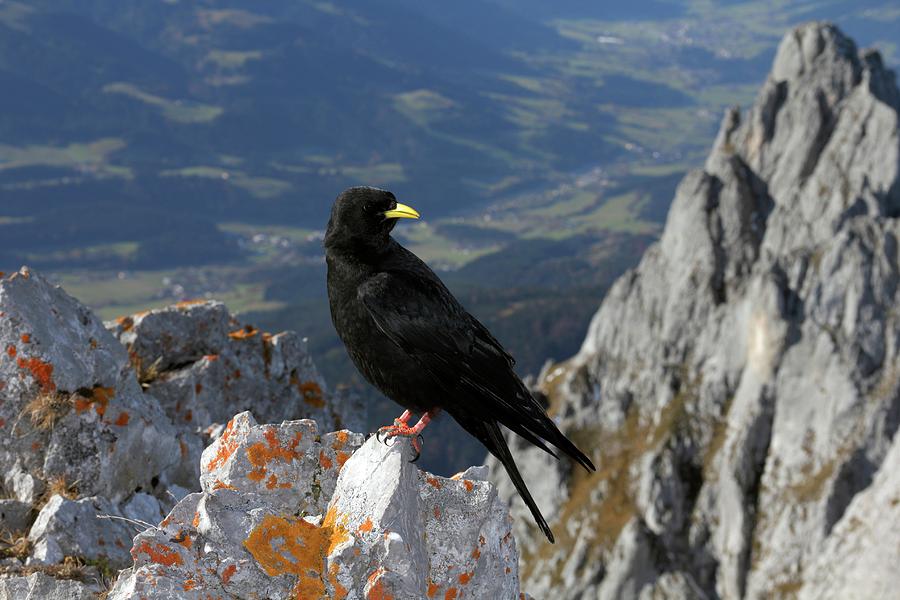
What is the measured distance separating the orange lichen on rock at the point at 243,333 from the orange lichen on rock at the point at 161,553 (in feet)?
52.2

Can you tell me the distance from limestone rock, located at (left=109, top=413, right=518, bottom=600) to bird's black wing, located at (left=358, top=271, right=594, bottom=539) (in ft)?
4.09

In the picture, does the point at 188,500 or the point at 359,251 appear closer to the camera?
the point at 188,500

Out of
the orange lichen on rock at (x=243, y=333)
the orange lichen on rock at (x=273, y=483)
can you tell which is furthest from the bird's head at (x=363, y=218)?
the orange lichen on rock at (x=243, y=333)

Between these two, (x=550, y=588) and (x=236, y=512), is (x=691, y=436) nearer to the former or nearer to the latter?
(x=550, y=588)

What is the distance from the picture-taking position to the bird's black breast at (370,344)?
13.2 meters

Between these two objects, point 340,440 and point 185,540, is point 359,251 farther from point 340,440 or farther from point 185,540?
point 185,540

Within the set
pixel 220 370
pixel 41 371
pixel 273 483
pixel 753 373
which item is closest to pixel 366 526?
pixel 273 483

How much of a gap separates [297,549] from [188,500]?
1.88 m

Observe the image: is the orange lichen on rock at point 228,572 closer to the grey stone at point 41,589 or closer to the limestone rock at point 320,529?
the limestone rock at point 320,529

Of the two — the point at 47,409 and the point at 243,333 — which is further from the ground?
the point at 47,409

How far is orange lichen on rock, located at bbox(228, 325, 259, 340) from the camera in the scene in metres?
26.9

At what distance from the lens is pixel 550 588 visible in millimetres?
131500

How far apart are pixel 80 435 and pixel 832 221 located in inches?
5869

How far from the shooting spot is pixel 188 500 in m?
12.4
